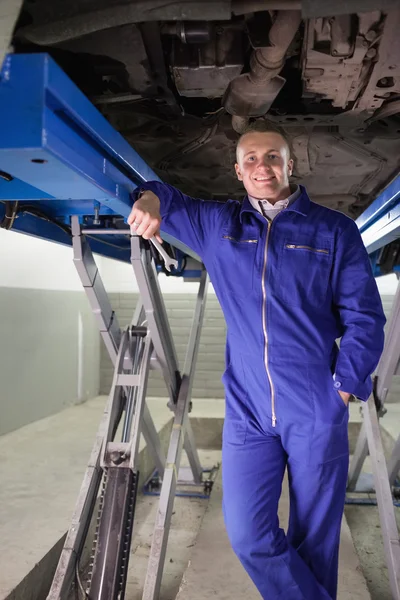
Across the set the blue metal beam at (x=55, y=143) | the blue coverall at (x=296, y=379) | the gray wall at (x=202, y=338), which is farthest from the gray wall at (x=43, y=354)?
the blue coverall at (x=296, y=379)

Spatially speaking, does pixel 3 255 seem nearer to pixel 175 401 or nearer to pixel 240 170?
pixel 175 401

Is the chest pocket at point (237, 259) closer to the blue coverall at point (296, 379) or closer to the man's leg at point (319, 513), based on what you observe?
the blue coverall at point (296, 379)

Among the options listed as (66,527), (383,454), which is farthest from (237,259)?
(66,527)

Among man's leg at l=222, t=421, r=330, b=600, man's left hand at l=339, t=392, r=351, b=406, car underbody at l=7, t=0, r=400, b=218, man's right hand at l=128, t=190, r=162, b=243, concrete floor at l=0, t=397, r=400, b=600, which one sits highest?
car underbody at l=7, t=0, r=400, b=218

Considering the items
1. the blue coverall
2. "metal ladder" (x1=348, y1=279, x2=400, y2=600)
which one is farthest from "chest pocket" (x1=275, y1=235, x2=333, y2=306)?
"metal ladder" (x1=348, y1=279, x2=400, y2=600)

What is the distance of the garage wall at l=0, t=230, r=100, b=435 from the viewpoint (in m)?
4.63

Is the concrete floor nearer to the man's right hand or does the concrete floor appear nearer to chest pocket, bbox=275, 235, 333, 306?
chest pocket, bbox=275, 235, 333, 306

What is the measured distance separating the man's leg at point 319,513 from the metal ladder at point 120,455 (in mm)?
741

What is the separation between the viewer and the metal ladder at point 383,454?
218cm

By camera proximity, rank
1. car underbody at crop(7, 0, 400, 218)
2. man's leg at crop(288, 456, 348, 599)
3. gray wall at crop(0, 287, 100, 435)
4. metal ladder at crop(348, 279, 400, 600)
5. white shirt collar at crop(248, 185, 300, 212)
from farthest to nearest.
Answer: gray wall at crop(0, 287, 100, 435) → metal ladder at crop(348, 279, 400, 600) → white shirt collar at crop(248, 185, 300, 212) → man's leg at crop(288, 456, 348, 599) → car underbody at crop(7, 0, 400, 218)

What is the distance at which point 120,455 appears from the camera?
2182 mm

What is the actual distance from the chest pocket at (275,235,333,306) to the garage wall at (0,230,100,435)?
138 inches

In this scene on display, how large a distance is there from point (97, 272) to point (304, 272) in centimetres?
106

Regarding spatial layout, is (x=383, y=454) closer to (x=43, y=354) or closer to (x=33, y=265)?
(x=43, y=354)
